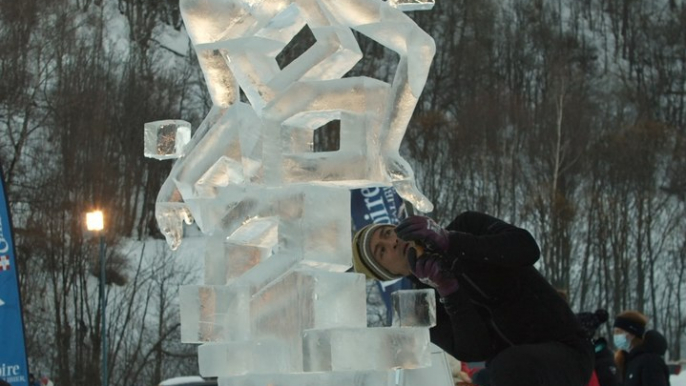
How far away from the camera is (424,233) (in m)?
3.45

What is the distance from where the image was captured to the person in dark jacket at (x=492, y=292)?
3500 mm

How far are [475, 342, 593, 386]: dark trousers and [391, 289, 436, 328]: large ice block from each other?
0.24 m

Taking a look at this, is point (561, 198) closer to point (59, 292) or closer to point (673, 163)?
point (673, 163)

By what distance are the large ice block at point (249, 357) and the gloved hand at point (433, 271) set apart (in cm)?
47

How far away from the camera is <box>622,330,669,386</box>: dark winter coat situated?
21.9 feet

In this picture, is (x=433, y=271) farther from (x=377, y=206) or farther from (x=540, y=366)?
(x=377, y=206)

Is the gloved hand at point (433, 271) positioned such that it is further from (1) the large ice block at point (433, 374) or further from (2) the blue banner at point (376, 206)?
(2) the blue banner at point (376, 206)

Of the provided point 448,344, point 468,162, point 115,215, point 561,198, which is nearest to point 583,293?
point 561,198

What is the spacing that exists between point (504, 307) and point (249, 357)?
0.79 meters

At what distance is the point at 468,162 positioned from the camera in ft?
86.9

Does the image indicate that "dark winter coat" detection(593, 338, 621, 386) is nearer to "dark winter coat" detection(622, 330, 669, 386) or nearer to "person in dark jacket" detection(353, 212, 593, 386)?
"dark winter coat" detection(622, 330, 669, 386)

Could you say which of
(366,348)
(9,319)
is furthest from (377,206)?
(366,348)

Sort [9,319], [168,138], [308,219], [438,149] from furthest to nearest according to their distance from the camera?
[438,149]
[9,319]
[168,138]
[308,219]

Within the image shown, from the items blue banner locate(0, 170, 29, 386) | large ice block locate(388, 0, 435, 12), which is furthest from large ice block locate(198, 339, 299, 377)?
blue banner locate(0, 170, 29, 386)
